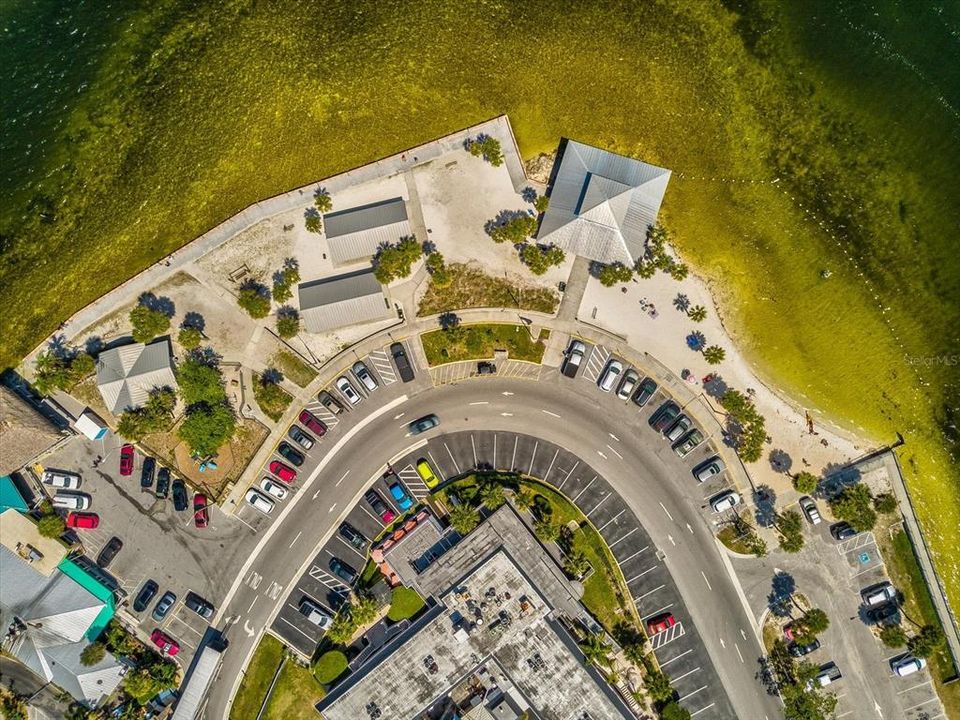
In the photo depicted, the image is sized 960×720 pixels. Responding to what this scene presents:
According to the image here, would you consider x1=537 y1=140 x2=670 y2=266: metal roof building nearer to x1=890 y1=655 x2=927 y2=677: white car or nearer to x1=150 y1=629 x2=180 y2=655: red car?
x1=890 y1=655 x2=927 y2=677: white car

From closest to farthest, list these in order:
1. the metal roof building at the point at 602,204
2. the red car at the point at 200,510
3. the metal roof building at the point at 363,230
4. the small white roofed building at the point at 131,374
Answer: the metal roof building at the point at 602,204 → the small white roofed building at the point at 131,374 → the metal roof building at the point at 363,230 → the red car at the point at 200,510

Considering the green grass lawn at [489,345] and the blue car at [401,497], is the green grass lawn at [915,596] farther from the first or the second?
the blue car at [401,497]

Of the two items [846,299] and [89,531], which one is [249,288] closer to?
[89,531]

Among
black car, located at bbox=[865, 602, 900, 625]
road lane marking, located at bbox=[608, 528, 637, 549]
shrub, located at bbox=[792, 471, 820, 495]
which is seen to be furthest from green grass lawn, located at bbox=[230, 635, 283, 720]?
black car, located at bbox=[865, 602, 900, 625]

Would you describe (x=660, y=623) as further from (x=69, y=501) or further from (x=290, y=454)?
(x=69, y=501)

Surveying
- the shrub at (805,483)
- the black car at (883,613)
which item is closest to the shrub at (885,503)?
the shrub at (805,483)

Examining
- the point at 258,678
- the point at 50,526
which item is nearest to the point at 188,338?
the point at 50,526

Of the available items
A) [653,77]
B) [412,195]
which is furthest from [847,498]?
[412,195]
